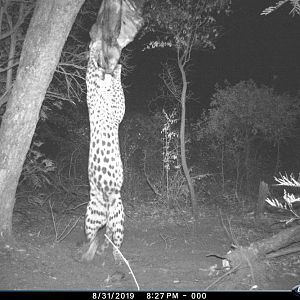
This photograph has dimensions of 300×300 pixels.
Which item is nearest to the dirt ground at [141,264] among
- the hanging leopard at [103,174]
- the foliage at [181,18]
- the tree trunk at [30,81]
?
the hanging leopard at [103,174]

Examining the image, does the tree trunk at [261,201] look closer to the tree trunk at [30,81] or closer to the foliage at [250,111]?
the foliage at [250,111]

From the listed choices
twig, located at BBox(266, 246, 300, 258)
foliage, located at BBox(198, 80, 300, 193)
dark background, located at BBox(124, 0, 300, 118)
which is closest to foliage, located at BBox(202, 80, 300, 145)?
foliage, located at BBox(198, 80, 300, 193)

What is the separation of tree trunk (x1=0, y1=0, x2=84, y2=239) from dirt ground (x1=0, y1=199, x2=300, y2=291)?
697 millimetres

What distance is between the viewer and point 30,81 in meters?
6.32

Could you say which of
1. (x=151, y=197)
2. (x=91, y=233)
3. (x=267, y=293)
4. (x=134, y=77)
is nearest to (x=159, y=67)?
(x=134, y=77)

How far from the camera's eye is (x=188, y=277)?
6332 millimetres

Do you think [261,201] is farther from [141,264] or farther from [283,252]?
[141,264]

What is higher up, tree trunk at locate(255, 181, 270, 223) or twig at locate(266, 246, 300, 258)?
twig at locate(266, 246, 300, 258)

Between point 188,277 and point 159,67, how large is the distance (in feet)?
45.7

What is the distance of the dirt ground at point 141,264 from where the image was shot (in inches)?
230

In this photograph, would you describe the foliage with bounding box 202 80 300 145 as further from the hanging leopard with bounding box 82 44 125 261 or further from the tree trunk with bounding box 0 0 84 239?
the tree trunk with bounding box 0 0 84 239

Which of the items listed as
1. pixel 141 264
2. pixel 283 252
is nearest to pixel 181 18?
pixel 141 264

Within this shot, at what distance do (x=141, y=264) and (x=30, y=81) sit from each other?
10.7 feet

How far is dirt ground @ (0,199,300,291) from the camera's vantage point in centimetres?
583
